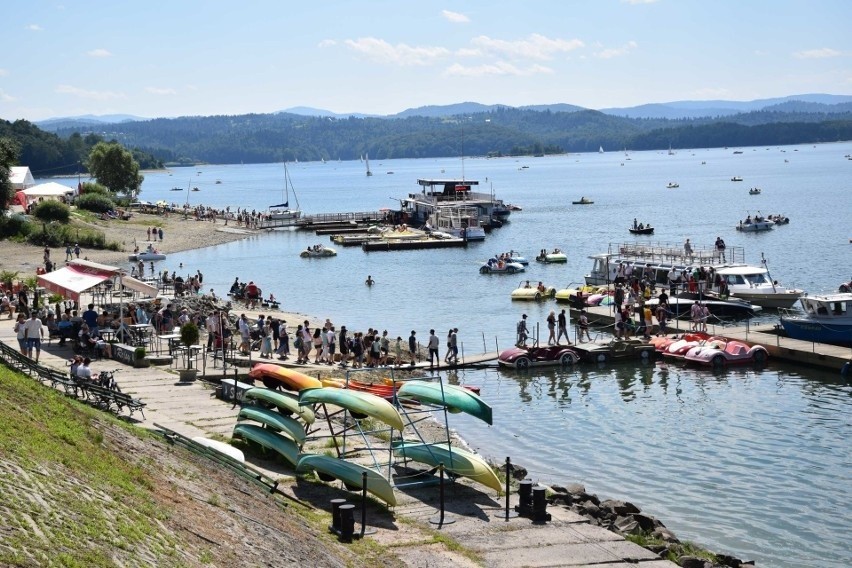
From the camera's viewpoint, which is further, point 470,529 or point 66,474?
point 470,529

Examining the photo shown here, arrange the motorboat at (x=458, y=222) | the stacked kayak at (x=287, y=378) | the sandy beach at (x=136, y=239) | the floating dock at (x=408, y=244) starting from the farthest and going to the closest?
the motorboat at (x=458, y=222) → the floating dock at (x=408, y=244) → the sandy beach at (x=136, y=239) → the stacked kayak at (x=287, y=378)

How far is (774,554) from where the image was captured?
20.1 meters

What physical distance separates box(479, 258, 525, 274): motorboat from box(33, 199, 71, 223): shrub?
31.8 metres

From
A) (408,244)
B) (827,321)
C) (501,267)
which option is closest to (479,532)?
(827,321)

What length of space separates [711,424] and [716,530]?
9017 mm

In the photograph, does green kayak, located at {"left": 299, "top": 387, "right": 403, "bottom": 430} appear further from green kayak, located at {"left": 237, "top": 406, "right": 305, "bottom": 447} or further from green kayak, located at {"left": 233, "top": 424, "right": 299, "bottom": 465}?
green kayak, located at {"left": 233, "top": 424, "right": 299, "bottom": 465}

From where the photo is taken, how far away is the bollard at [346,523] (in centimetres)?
1695

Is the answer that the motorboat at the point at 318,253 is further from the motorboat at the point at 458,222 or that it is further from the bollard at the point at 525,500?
the bollard at the point at 525,500

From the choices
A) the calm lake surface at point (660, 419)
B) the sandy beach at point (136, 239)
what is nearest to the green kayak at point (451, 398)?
the calm lake surface at point (660, 419)

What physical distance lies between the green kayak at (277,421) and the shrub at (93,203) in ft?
263

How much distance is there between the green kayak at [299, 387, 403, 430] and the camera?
1955 cm

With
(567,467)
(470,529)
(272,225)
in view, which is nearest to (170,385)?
(567,467)

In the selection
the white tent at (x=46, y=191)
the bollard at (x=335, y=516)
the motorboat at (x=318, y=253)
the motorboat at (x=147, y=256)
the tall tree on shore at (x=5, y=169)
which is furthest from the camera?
the motorboat at (x=318, y=253)

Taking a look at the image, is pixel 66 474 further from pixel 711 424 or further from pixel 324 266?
pixel 324 266
